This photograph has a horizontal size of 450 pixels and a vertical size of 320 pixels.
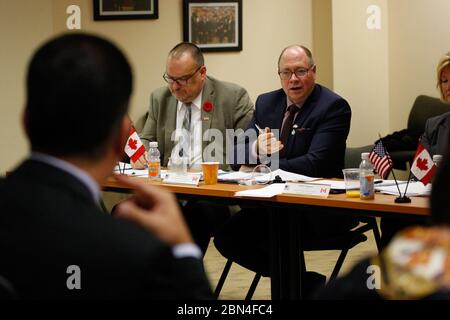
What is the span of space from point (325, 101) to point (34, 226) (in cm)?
369

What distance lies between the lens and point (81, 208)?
52.8 inches

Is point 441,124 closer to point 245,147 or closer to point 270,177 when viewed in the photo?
point 270,177

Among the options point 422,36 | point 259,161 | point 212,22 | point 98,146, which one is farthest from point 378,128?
point 98,146

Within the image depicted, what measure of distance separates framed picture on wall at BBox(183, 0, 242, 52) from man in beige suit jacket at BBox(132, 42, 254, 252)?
1719mm

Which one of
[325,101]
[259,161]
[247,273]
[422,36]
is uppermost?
[422,36]

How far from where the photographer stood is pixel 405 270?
1005 mm

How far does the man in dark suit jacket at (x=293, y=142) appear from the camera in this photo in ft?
14.9

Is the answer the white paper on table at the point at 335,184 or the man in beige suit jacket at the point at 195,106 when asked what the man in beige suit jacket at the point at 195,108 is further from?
the white paper on table at the point at 335,184

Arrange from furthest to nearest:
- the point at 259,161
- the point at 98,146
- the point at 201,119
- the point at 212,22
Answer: the point at 212,22 → the point at 201,119 → the point at 259,161 → the point at 98,146

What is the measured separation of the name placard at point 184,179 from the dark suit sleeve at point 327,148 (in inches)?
22.6

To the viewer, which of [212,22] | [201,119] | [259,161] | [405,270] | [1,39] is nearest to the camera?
[405,270]

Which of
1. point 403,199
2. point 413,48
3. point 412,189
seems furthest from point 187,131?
point 413,48
